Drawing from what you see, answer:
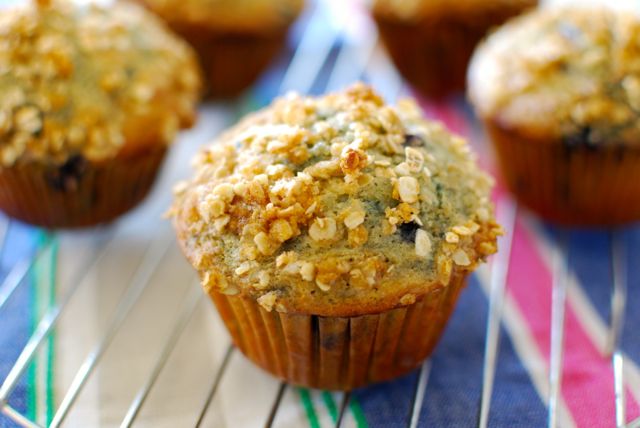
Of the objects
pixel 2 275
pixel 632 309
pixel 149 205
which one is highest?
pixel 2 275

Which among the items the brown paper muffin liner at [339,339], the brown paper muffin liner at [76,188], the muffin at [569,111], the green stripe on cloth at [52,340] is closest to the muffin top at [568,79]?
the muffin at [569,111]

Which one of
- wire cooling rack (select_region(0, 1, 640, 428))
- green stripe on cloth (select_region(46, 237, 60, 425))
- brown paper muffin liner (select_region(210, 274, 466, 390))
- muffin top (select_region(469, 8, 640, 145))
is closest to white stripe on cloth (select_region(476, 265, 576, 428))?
wire cooling rack (select_region(0, 1, 640, 428))

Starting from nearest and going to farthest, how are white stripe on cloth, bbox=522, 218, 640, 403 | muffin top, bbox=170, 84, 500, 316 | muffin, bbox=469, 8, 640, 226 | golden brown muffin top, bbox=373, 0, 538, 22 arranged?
1. muffin top, bbox=170, 84, 500, 316
2. white stripe on cloth, bbox=522, 218, 640, 403
3. muffin, bbox=469, 8, 640, 226
4. golden brown muffin top, bbox=373, 0, 538, 22

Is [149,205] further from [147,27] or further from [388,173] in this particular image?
[388,173]

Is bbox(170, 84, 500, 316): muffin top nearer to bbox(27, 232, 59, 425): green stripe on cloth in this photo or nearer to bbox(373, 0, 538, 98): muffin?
bbox(27, 232, 59, 425): green stripe on cloth

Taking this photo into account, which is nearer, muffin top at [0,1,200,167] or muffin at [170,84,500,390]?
muffin at [170,84,500,390]

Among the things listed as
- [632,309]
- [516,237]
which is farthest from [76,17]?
[632,309]
